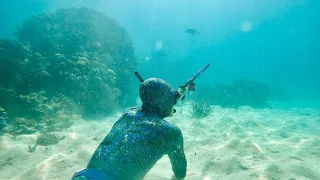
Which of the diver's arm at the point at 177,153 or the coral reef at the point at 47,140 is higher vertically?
the coral reef at the point at 47,140

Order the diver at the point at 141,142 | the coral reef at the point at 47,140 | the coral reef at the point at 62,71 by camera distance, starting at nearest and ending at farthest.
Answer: the diver at the point at 141,142
the coral reef at the point at 47,140
the coral reef at the point at 62,71

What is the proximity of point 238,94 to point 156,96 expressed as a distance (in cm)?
1899

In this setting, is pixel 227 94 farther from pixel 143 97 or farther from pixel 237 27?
pixel 237 27

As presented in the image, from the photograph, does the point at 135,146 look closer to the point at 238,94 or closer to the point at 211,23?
the point at 238,94

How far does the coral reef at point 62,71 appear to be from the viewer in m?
8.19

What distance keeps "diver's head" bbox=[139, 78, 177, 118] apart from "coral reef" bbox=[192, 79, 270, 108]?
624 inches

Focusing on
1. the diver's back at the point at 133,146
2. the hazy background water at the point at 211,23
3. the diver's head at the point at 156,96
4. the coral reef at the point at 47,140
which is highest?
the hazy background water at the point at 211,23

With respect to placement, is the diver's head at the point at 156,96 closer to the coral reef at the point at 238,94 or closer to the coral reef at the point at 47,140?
the coral reef at the point at 47,140

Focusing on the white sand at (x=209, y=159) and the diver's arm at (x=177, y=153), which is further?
the white sand at (x=209, y=159)

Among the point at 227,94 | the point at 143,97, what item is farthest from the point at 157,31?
the point at 143,97

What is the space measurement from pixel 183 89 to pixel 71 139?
4.60m

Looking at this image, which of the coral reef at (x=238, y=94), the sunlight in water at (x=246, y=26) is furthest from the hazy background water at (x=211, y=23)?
the coral reef at (x=238, y=94)

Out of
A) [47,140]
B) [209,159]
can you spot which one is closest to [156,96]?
[209,159]

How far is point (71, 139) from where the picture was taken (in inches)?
237
